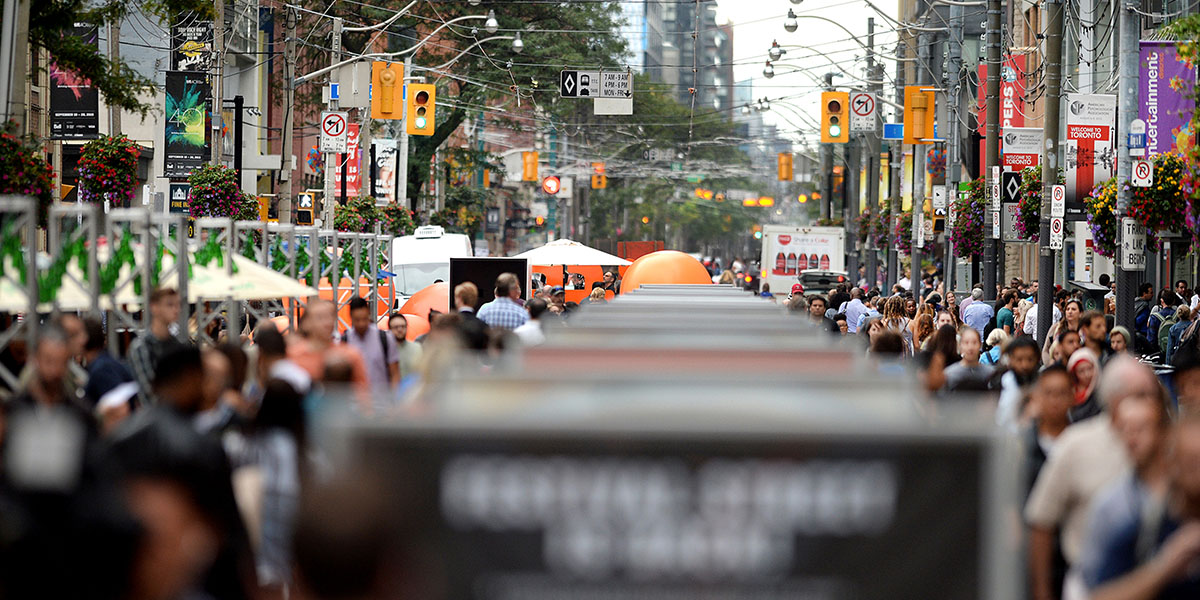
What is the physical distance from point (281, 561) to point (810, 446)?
348cm

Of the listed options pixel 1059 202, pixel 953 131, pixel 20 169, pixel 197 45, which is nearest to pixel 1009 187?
pixel 1059 202

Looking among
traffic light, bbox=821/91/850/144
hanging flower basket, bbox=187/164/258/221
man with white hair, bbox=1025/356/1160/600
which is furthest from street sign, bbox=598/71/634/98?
man with white hair, bbox=1025/356/1160/600

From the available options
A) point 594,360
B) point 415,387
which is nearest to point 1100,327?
point 415,387

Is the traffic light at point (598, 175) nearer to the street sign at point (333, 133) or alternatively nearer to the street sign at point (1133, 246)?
the street sign at point (333, 133)

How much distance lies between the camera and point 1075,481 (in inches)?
265

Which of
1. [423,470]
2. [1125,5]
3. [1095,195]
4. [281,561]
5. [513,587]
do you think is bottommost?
[281,561]

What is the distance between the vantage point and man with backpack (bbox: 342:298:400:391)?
1269cm

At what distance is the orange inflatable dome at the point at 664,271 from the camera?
31125 mm

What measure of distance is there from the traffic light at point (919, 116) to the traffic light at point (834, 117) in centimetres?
202

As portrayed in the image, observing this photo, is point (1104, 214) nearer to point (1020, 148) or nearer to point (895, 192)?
point (1020, 148)

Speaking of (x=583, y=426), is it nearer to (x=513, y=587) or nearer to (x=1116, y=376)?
(x=513, y=587)

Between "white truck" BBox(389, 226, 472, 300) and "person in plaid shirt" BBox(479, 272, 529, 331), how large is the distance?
18.6 meters

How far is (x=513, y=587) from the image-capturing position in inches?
149

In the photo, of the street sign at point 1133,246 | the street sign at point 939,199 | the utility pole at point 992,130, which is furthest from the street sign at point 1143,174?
the street sign at point 939,199
